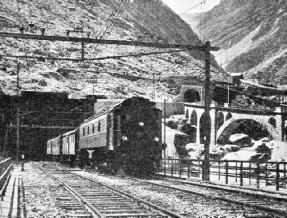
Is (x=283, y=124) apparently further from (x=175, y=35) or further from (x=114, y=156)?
(x=175, y=35)

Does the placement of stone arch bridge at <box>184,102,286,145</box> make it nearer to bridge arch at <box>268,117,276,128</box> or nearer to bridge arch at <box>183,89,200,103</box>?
bridge arch at <box>268,117,276,128</box>

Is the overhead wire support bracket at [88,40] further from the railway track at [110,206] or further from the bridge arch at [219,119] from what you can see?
the bridge arch at [219,119]

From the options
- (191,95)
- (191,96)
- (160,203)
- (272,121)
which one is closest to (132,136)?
(160,203)

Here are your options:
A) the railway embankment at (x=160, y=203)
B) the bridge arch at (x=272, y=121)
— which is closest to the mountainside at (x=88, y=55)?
the bridge arch at (x=272, y=121)

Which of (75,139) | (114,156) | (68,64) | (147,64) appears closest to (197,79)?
(147,64)

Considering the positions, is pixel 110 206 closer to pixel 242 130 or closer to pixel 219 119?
pixel 219 119

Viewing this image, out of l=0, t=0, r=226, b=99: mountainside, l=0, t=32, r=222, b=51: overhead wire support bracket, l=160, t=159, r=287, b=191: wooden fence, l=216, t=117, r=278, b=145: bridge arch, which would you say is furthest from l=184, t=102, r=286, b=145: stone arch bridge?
l=0, t=32, r=222, b=51: overhead wire support bracket
